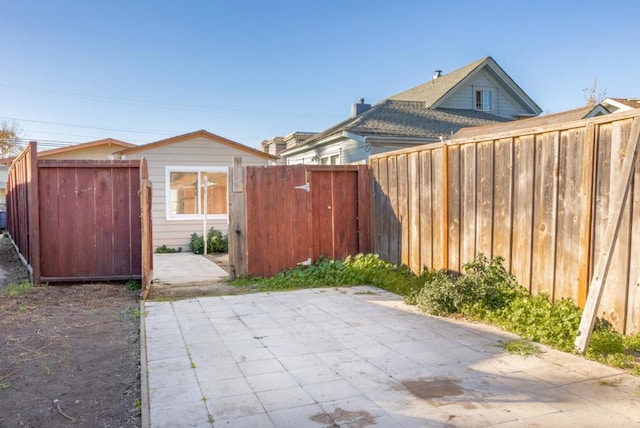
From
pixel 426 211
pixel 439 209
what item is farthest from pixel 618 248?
pixel 426 211

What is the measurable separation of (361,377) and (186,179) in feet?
30.9

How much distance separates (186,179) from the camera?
11805mm

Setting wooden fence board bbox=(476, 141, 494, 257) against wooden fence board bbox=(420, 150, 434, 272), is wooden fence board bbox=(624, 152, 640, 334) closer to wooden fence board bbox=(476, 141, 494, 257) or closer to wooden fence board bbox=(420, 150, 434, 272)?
wooden fence board bbox=(476, 141, 494, 257)

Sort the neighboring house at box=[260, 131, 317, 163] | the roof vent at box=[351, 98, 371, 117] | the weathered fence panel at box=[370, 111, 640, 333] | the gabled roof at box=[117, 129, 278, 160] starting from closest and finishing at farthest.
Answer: the weathered fence panel at box=[370, 111, 640, 333], the gabled roof at box=[117, 129, 278, 160], the roof vent at box=[351, 98, 371, 117], the neighboring house at box=[260, 131, 317, 163]

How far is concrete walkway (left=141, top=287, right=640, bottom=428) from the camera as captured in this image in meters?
2.73

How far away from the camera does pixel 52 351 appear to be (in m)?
4.12

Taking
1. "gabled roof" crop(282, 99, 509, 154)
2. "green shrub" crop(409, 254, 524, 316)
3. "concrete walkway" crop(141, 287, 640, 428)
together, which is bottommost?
"concrete walkway" crop(141, 287, 640, 428)

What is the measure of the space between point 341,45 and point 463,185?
42.4 ft

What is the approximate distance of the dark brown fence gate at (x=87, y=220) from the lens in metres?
7.06

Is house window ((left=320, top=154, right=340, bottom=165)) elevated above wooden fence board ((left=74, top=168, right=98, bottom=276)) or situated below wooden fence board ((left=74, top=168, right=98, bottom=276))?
above

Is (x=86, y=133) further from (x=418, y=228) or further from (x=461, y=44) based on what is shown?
(x=418, y=228)

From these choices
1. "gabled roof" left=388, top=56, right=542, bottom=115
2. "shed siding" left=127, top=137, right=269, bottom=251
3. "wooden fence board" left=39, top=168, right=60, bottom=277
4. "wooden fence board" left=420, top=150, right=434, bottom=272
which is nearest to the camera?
"wooden fence board" left=420, top=150, right=434, bottom=272

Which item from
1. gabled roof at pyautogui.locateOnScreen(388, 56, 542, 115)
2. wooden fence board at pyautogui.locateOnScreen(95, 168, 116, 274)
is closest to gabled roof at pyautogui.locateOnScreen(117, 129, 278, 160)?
wooden fence board at pyautogui.locateOnScreen(95, 168, 116, 274)

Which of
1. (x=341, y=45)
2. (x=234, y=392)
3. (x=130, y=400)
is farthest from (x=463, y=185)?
(x=341, y=45)
